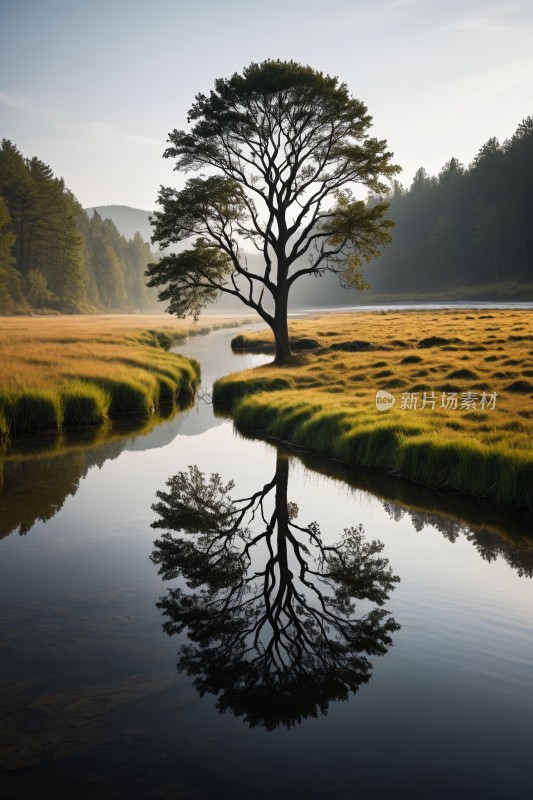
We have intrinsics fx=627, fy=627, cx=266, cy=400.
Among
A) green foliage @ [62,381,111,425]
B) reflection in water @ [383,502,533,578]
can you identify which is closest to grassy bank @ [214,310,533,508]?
reflection in water @ [383,502,533,578]

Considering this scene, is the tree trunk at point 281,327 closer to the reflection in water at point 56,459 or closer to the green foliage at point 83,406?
the reflection in water at point 56,459

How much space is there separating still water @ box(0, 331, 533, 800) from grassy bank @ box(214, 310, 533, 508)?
3.65 feet

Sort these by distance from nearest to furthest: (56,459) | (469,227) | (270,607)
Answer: (270,607)
(56,459)
(469,227)

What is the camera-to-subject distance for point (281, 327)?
1432 inches

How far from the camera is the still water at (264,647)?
16.6 ft

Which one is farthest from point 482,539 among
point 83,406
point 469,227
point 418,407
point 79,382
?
point 469,227

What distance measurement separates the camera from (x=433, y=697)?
6027 millimetres

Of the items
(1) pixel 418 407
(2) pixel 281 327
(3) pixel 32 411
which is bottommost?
(1) pixel 418 407

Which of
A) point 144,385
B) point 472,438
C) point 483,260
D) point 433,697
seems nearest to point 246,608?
point 433,697

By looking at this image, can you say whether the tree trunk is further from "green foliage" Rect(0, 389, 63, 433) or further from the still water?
the still water

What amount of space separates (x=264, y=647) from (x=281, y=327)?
30104 millimetres

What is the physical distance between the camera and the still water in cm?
505

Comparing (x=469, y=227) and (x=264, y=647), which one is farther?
(x=469, y=227)

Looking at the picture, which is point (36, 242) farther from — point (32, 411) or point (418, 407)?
point (418, 407)
